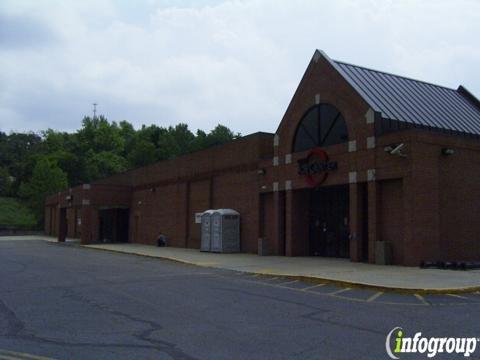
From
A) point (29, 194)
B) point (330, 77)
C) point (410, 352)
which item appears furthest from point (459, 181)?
point (29, 194)

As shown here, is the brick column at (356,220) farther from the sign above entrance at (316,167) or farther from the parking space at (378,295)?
the parking space at (378,295)

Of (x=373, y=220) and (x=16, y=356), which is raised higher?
(x=373, y=220)

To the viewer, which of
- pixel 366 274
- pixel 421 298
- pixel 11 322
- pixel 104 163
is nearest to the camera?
pixel 11 322

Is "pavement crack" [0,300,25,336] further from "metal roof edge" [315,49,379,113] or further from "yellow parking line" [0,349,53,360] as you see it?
"metal roof edge" [315,49,379,113]

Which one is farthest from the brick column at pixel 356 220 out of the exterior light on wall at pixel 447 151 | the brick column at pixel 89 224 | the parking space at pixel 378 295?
the brick column at pixel 89 224

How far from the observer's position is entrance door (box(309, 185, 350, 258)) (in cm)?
2452

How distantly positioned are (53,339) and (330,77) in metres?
18.7

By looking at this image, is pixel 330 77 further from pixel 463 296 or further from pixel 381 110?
pixel 463 296

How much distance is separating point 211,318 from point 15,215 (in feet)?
260

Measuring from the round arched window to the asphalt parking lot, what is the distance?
9241mm

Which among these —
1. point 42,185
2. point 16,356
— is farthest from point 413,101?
point 42,185

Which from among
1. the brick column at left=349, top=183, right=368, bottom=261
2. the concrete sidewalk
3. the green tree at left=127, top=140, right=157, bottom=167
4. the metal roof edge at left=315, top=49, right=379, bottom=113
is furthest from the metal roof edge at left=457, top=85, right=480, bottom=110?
the green tree at left=127, top=140, right=157, bottom=167

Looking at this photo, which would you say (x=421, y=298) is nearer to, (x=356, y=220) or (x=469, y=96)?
(x=356, y=220)

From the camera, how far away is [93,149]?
11269 cm
